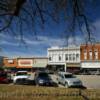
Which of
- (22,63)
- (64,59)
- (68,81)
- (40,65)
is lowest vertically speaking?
(68,81)

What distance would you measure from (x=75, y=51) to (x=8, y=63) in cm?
3185

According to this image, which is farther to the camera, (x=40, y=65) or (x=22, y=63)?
(x=22, y=63)

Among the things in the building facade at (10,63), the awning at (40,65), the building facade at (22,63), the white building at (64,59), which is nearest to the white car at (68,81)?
the white building at (64,59)

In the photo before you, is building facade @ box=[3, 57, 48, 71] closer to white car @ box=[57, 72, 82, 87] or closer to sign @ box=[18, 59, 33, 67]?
sign @ box=[18, 59, 33, 67]

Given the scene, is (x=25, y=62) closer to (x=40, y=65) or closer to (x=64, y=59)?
(x=40, y=65)

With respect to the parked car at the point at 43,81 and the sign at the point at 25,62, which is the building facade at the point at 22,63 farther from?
the parked car at the point at 43,81

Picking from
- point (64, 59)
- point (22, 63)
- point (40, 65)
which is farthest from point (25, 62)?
point (64, 59)

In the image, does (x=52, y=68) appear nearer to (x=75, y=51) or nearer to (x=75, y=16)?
(x=75, y=51)

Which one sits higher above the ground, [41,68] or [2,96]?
[41,68]

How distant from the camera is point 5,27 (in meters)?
13.1

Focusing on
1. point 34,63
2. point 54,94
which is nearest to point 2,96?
point 54,94

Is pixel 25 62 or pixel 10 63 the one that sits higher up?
pixel 25 62

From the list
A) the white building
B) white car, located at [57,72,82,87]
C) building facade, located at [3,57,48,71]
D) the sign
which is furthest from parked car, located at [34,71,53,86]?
the sign

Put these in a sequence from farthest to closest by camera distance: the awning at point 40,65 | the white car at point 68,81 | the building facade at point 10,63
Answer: the building facade at point 10,63 → the awning at point 40,65 → the white car at point 68,81
